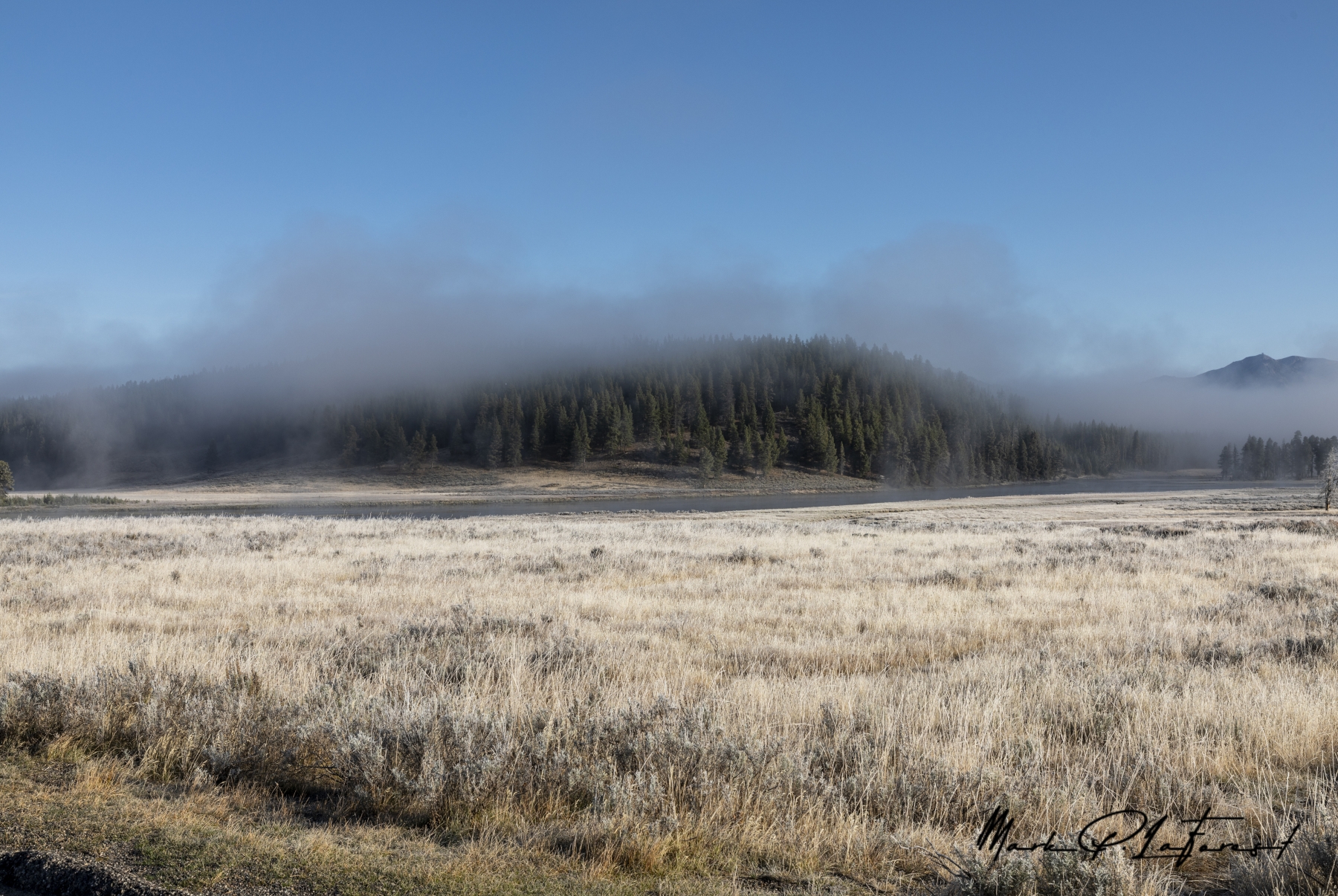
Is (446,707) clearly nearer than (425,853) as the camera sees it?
No

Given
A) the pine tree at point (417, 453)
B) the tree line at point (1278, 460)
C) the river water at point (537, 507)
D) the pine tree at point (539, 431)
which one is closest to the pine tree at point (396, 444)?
the pine tree at point (417, 453)

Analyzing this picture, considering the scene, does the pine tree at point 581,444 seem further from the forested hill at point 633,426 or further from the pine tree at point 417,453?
the pine tree at point 417,453

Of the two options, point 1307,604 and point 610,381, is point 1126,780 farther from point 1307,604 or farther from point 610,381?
point 610,381

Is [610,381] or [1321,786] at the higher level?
[610,381]

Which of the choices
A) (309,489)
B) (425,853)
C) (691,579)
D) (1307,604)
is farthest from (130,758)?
(309,489)

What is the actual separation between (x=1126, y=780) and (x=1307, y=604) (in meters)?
10.8

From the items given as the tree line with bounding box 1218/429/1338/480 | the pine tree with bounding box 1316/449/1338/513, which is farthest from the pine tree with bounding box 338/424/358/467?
the tree line with bounding box 1218/429/1338/480

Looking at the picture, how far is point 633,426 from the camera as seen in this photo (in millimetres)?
143000

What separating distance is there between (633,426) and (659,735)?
453ft

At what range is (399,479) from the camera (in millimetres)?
123500

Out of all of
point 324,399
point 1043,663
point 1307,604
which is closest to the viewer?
point 1043,663

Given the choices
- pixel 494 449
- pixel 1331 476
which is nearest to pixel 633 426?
pixel 494 449

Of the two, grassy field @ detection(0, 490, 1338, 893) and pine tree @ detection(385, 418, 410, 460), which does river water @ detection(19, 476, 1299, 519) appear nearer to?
grassy field @ detection(0, 490, 1338, 893)
